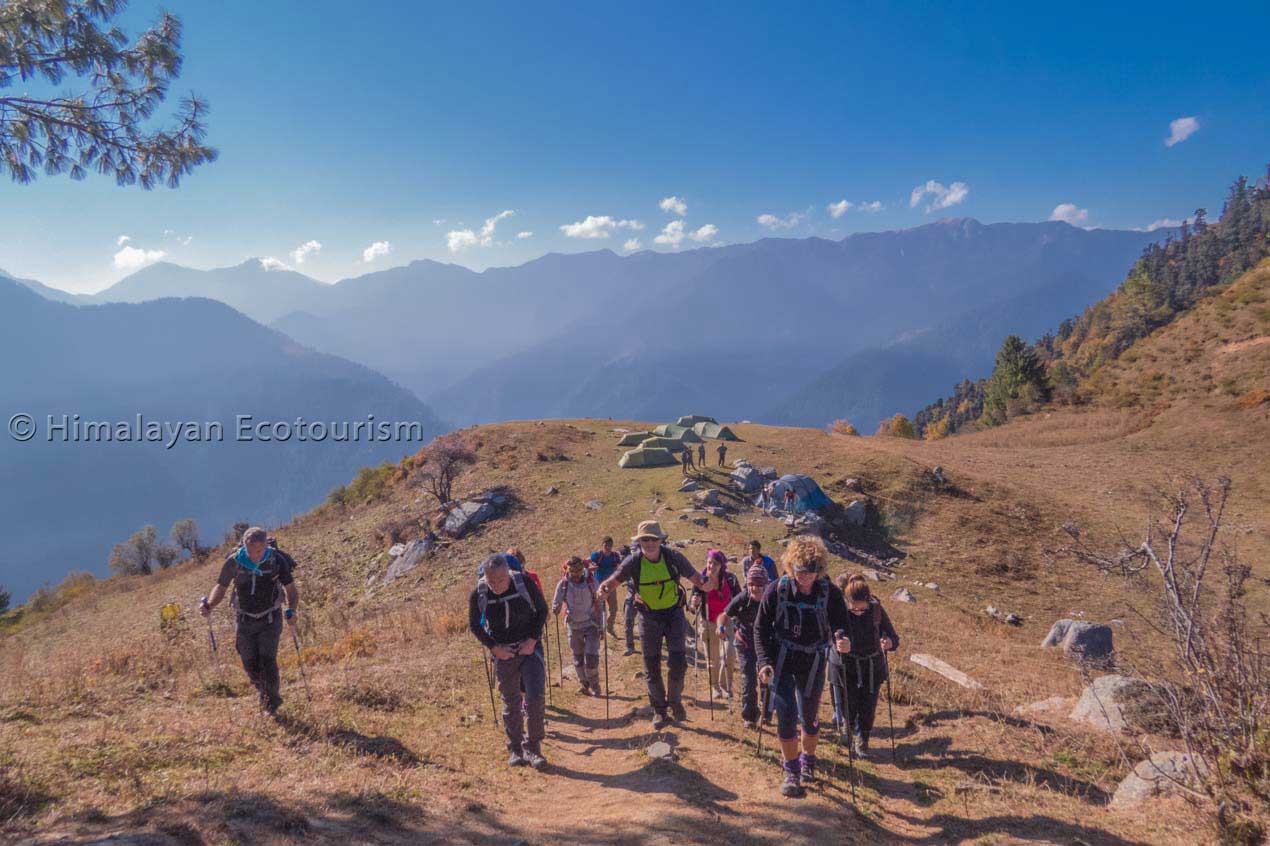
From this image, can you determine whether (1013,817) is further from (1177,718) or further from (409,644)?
(409,644)

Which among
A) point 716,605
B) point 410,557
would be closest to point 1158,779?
point 716,605

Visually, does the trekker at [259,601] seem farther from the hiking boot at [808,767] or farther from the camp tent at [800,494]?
the camp tent at [800,494]

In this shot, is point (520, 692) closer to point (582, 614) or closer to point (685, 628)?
point (685, 628)

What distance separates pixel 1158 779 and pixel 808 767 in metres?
2.94

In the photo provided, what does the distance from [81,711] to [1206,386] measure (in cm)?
6040

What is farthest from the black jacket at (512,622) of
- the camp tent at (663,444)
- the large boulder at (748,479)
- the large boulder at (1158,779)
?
the camp tent at (663,444)

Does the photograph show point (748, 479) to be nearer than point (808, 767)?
No

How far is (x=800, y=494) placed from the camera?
25.7 meters

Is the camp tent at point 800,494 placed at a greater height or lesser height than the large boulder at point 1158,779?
lesser

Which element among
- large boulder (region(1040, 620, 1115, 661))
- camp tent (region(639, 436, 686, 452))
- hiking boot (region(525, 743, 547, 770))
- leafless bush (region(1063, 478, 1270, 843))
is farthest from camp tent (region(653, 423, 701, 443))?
leafless bush (region(1063, 478, 1270, 843))

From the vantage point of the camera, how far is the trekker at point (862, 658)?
627 centimetres

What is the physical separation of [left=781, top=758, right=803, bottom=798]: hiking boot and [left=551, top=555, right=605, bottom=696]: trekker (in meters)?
3.46

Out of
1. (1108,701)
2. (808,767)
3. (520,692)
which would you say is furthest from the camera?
(1108,701)

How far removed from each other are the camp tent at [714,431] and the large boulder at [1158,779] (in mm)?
37601
